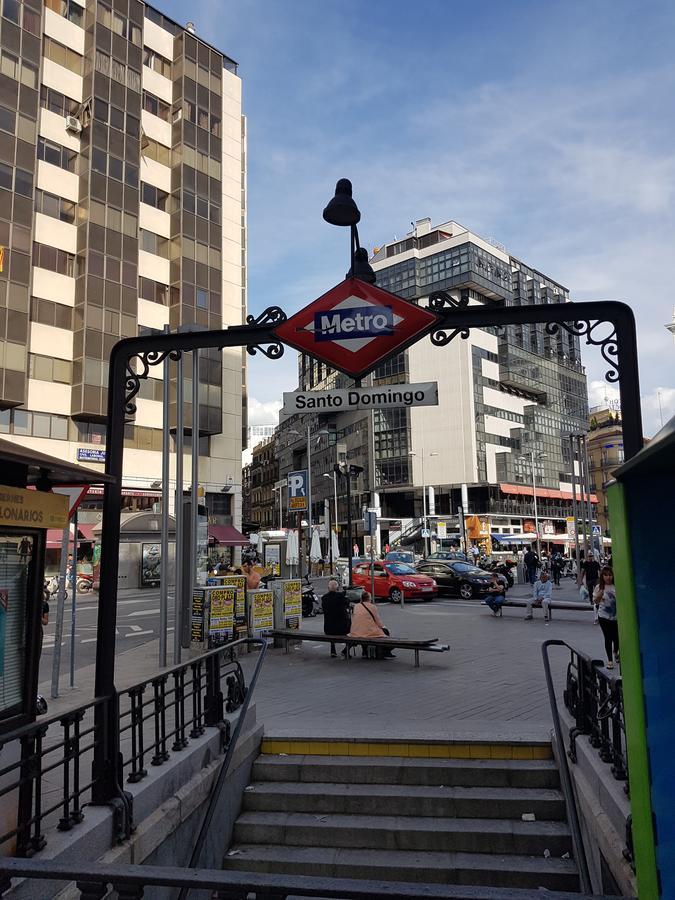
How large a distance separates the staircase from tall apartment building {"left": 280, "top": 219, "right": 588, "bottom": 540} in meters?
65.7

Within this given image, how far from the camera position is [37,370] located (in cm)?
3844

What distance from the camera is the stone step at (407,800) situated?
21.6 feet

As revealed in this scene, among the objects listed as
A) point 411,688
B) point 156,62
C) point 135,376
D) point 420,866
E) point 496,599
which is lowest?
point 420,866

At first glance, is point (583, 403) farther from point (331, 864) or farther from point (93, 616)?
point (331, 864)

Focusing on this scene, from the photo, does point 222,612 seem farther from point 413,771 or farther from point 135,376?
point 135,376

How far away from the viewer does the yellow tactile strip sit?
23.5 ft

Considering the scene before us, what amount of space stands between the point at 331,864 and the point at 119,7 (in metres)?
50.8

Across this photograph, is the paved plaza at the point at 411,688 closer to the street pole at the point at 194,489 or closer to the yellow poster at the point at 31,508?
the yellow poster at the point at 31,508

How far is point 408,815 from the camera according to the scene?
22.1 feet

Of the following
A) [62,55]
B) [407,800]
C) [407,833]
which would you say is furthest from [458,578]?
[62,55]

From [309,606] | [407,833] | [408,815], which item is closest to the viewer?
[407,833]

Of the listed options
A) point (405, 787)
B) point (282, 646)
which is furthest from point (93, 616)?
point (405, 787)

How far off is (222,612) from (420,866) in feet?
28.1

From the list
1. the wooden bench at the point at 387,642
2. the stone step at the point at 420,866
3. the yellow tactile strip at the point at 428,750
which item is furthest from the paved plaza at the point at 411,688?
the stone step at the point at 420,866
